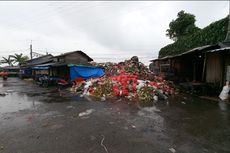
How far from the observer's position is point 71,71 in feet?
70.5

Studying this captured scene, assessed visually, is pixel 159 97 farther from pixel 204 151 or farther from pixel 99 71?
pixel 99 71

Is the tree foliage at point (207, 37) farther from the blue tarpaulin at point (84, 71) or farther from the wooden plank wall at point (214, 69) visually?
the blue tarpaulin at point (84, 71)

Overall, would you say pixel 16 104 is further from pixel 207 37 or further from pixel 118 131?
pixel 207 37

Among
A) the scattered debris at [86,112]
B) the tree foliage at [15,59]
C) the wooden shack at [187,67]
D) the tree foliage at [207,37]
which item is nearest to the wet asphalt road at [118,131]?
the scattered debris at [86,112]

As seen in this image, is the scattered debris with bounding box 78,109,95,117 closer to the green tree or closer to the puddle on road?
the puddle on road

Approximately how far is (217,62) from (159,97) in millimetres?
4916

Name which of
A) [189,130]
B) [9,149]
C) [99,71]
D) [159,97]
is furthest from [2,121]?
[99,71]

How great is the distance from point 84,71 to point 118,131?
17.0 meters

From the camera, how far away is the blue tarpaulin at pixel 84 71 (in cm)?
2148

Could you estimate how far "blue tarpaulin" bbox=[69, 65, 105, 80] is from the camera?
21.5 metres

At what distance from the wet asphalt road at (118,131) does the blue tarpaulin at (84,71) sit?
12.8 meters

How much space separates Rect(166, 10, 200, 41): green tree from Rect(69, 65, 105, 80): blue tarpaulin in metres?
14.8

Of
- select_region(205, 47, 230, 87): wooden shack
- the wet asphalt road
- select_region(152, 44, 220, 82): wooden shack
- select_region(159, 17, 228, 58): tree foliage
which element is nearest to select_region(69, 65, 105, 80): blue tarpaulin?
select_region(152, 44, 220, 82): wooden shack

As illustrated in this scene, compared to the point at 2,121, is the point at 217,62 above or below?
above
